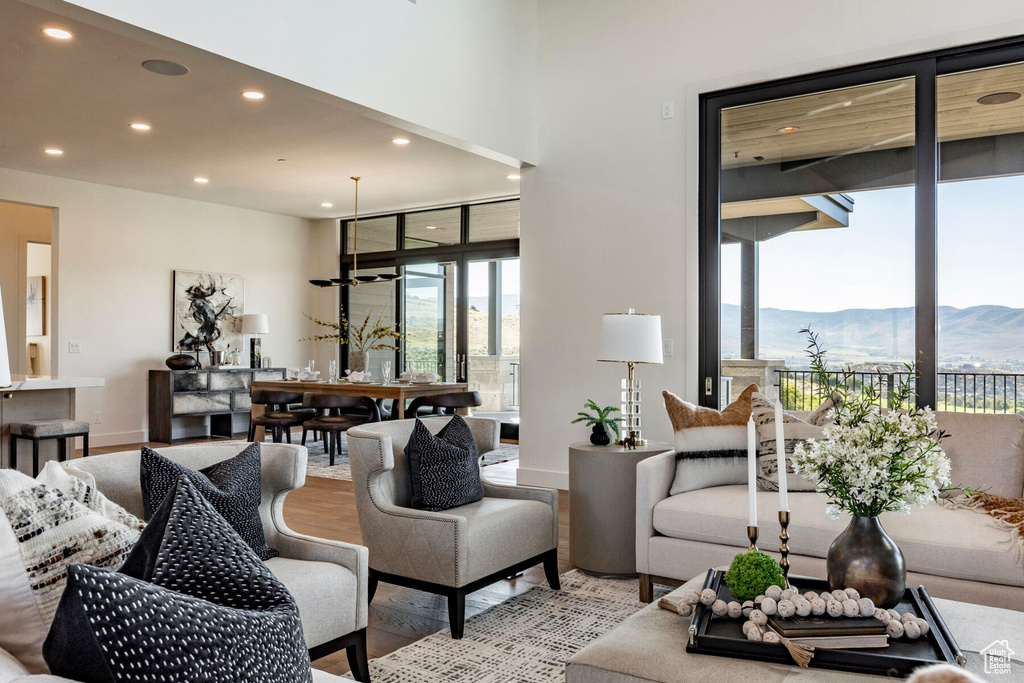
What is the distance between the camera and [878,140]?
14.7 feet

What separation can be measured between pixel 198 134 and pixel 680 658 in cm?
570

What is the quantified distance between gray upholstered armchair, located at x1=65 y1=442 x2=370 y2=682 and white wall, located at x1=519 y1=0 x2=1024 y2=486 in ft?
10.5

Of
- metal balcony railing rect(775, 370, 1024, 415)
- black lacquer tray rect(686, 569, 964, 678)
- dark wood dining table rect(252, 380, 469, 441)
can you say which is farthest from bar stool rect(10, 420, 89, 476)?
metal balcony railing rect(775, 370, 1024, 415)

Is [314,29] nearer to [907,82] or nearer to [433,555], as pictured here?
[433,555]

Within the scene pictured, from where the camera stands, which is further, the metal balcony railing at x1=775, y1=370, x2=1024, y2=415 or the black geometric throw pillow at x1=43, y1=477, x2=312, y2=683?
the metal balcony railing at x1=775, y1=370, x2=1024, y2=415

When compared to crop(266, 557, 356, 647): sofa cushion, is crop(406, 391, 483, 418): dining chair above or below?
above

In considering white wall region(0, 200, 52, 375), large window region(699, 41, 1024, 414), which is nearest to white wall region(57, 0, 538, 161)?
large window region(699, 41, 1024, 414)

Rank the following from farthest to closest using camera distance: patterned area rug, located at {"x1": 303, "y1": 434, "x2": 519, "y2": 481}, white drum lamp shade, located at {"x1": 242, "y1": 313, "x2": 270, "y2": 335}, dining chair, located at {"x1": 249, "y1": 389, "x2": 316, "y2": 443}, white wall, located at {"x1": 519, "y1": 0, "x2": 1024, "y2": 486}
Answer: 1. white drum lamp shade, located at {"x1": 242, "y1": 313, "x2": 270, "y2": 335}
2. dining chair, located at {"x1": 249, "y1": 389, "x2": 316, "y2": 443}
3. patterned area rug, located at {"x1": 303, "y1": 434, "x2": 519, "y2": 481}
4. white wall, located at {"x1": 519, "y1": 0, "x2": 1024, "y2": 486}

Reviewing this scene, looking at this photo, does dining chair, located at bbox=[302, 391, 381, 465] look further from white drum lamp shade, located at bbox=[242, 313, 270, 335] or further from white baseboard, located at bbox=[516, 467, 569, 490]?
white drum lamp shade, located at bbox=[242, 313, 270, 335]

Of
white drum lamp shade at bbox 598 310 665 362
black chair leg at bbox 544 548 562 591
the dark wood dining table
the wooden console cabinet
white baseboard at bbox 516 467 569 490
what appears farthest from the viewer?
the wooden console cabinet

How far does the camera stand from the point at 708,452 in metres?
3.45

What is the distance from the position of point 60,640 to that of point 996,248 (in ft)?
15.4

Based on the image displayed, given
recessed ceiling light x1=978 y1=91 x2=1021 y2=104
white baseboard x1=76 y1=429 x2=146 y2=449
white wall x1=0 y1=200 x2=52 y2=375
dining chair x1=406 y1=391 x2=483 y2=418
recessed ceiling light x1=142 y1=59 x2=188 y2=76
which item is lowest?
white baseboard x1=76 y1=429 x2=146 y2=449

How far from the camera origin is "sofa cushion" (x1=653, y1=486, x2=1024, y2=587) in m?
2.62
